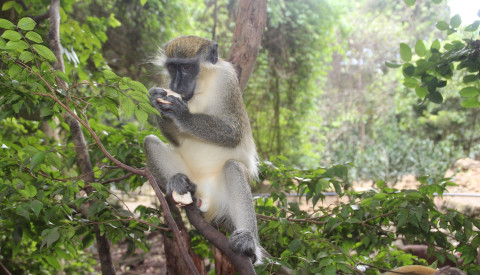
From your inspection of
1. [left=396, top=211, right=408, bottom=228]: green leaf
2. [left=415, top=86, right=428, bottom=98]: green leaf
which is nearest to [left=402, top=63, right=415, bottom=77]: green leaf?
[left=415, top=86, right=428, bottom=98]: green leaf

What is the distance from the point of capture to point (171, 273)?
3.59m

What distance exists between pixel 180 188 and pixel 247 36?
5.23ft

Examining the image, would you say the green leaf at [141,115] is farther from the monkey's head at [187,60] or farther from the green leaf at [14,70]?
the monkey's head at [187,60]

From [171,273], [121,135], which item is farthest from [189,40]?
[171,273]

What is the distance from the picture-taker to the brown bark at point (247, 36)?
3.64 m

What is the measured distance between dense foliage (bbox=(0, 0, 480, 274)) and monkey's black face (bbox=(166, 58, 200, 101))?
1.96ft

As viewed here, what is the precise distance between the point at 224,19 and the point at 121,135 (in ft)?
24.3

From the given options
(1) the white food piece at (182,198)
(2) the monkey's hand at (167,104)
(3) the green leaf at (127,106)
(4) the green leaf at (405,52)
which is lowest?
(1) the white food piece at (182,198)

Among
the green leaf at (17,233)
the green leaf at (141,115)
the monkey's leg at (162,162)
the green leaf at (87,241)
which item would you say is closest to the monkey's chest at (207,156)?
the monkey's leg at (162,162)

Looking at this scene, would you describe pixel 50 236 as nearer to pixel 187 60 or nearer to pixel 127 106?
pixel 127 106

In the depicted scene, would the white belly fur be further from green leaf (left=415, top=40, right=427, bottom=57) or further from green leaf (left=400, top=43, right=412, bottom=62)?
green leaf (left=415, top=40, right=427, bottom=57)

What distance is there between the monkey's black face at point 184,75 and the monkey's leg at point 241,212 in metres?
0.66

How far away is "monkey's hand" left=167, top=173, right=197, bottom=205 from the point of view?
2.90m

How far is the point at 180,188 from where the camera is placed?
3.00m
